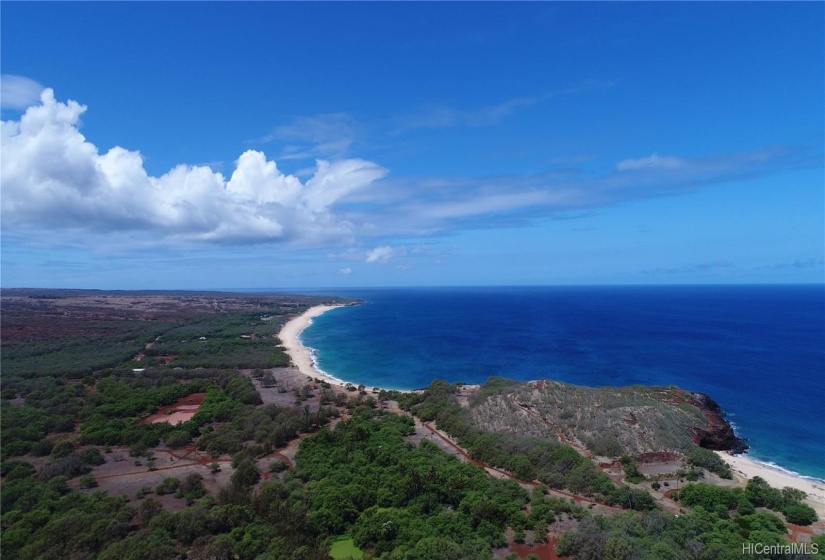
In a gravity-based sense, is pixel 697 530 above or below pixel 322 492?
below

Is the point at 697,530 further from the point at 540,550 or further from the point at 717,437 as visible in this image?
the point at 717,437

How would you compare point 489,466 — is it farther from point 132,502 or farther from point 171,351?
point 171,351

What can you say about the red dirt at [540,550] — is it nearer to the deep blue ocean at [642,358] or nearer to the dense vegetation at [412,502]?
the dense vegetation at [412,502]

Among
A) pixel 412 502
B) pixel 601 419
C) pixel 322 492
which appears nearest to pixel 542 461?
pixel 601 419

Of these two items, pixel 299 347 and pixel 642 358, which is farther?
pixel 299 347

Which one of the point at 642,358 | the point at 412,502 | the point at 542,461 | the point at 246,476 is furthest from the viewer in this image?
the point at 642,358

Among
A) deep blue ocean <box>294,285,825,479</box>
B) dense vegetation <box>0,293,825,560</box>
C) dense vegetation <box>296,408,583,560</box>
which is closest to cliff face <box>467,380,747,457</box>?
dense vegetation <box>0,293,825,560</box>

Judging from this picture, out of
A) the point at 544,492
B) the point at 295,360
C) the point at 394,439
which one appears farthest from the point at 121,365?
the point at 544,492
